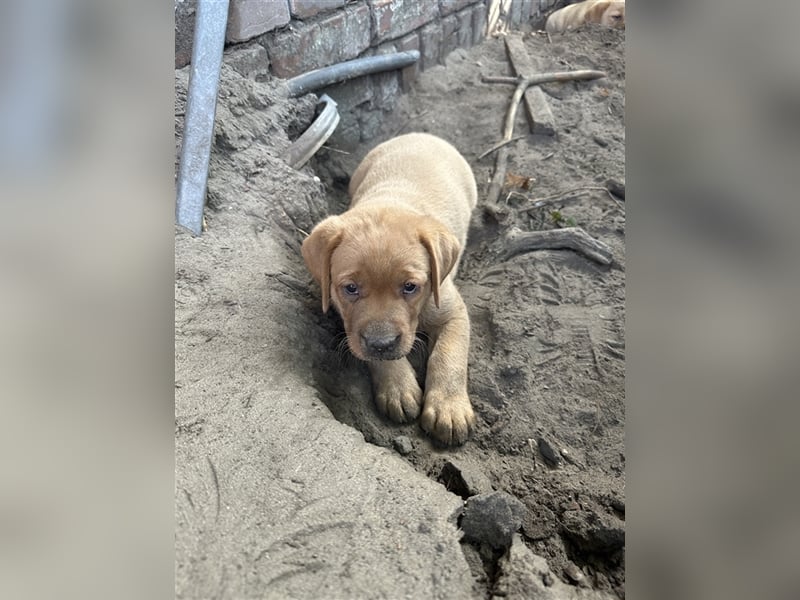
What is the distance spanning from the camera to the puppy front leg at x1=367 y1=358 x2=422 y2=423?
2.80 metres

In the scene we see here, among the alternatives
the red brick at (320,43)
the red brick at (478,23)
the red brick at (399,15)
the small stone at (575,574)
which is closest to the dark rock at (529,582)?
the small stone at (575,574)

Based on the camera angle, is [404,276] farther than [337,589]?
Yes

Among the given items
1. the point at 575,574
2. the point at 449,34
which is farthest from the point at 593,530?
the point at 449,34

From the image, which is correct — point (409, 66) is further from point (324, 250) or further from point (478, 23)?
point (324, 250)

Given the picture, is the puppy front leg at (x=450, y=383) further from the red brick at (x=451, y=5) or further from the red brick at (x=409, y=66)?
the red brick at (x=451, y=5)

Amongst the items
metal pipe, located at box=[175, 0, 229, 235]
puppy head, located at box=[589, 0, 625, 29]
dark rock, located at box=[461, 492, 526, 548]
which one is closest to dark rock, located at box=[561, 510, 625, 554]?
dark rock, located at box=[461, 492, 526, 548]

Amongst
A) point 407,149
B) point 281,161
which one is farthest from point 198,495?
point 407,149

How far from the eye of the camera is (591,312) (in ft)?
10.4

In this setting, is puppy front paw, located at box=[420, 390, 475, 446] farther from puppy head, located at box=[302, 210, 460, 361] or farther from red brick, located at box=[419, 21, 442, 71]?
red brick, located at box=[419, 21, 442, 71]

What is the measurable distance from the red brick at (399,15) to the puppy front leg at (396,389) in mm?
3389

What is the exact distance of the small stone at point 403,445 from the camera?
2.50 meters

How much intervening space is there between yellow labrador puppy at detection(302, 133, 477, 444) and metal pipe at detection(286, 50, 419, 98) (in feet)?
5.56
